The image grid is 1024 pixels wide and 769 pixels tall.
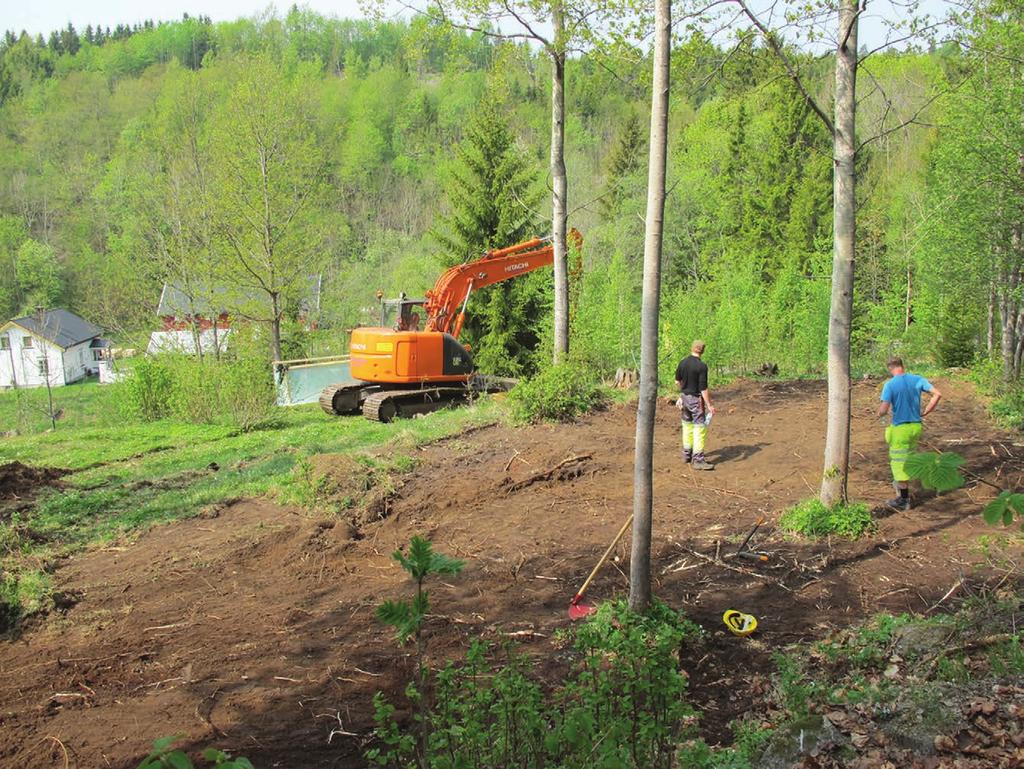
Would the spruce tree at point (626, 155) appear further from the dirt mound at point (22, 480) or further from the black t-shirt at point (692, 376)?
the dirt mound at point (22, 480)

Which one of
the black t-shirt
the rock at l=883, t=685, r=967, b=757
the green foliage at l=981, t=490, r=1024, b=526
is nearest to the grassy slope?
the black t-shirt

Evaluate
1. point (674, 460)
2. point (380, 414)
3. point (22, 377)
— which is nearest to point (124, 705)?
point (674, 460)

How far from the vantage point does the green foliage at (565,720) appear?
334 cm

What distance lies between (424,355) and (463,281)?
6.38ft

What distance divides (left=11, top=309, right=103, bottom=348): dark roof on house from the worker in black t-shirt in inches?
1701

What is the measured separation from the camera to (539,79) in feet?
47.3

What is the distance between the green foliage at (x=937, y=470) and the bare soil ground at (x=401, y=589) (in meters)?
1.92

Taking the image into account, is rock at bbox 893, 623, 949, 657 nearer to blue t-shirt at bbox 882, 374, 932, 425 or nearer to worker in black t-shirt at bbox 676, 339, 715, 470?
blue t-shirt at bbox 882, 374, 932, 425

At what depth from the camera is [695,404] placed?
9453 millimetres

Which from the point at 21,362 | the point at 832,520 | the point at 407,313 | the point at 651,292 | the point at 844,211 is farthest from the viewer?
the point at 21,362

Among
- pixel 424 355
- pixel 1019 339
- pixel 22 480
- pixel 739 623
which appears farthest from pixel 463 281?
pixel 739 623

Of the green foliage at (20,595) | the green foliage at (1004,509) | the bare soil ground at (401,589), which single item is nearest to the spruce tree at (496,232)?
the bare soil ground at (401,589)

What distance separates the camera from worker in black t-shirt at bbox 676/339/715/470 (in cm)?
925

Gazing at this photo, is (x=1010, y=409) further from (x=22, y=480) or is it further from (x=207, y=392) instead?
(x=207, y=392)
